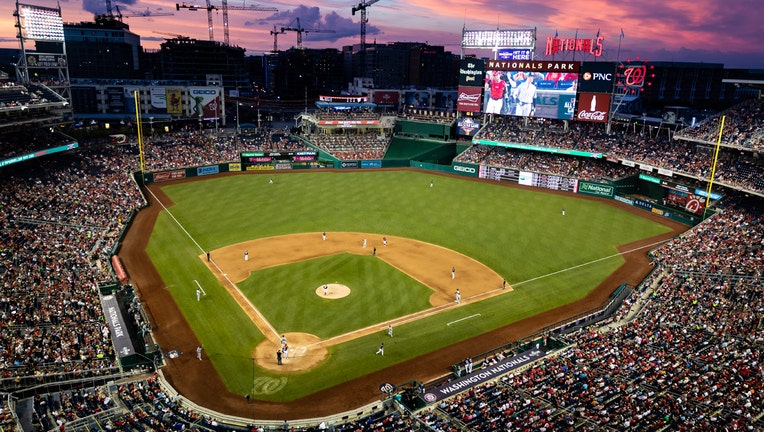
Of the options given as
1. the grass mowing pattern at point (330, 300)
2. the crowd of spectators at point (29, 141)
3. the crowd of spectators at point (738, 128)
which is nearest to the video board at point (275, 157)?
the crowd of spectators at point (29, 141)

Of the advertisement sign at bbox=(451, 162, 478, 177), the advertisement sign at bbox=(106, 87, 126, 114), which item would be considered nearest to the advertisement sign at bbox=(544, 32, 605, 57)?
the advertisement sign at bbox=(451, 162, 478, 177)

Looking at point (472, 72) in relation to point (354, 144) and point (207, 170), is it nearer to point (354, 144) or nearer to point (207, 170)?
point (354, 144)

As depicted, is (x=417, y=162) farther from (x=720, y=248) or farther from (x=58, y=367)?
(x=58, y=367)

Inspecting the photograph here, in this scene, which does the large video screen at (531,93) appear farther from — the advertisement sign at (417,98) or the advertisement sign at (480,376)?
the advertisement sign at (417,98)

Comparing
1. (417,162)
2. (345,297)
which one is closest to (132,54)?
(417,162)

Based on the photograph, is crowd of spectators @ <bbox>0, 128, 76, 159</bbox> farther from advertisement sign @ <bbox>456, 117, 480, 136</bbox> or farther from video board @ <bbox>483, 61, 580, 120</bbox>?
video board @ <bbox>483, 61, 580, 120</bbox>

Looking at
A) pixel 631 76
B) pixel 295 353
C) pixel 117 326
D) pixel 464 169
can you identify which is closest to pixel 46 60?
pixel 117 326
